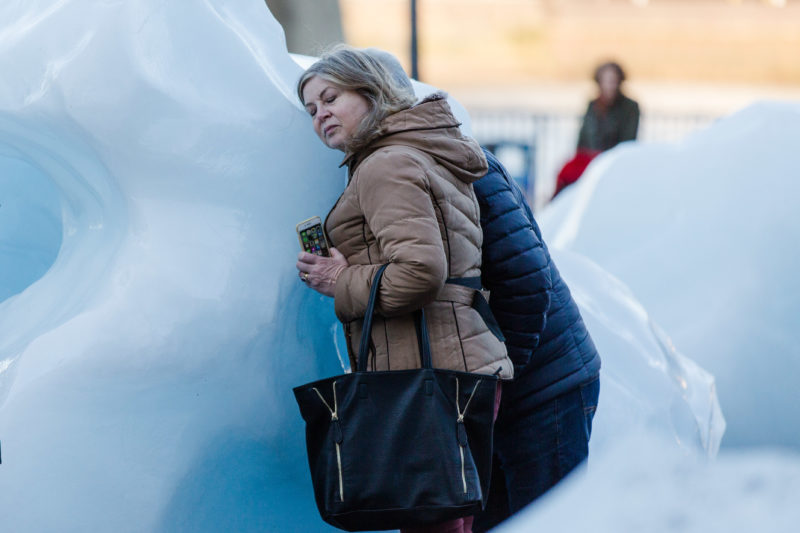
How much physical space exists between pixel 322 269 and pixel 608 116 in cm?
560

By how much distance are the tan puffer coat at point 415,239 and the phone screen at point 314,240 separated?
0.04 m

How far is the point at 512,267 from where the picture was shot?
2275mm

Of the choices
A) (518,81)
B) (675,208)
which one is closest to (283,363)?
(675,208)

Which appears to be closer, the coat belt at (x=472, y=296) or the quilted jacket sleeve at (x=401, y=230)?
the quilted jacket sleeve at (x=401, y=230)

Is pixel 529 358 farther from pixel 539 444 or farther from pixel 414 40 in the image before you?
pixel 414 40

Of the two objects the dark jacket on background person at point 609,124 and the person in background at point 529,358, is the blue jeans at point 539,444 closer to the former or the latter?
the person in background at point 529,358

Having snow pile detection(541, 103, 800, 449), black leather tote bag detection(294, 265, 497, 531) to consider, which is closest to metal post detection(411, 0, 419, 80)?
snow pile detection(541, 103, 800, 449)

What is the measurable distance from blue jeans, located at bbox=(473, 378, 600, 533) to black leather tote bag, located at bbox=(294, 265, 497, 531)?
1.52ft

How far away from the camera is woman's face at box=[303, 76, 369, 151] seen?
2109 mm

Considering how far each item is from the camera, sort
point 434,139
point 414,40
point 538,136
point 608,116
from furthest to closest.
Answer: point 538,136, point 608,116, point 414,40, point 434,139

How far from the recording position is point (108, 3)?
2.19 meters

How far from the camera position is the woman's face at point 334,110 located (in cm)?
211

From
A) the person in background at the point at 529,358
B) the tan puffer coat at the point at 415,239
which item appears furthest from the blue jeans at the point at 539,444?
the tan puffer coat at the point at 415,239

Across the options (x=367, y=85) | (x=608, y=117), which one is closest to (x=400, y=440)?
(x=367, y=85)
